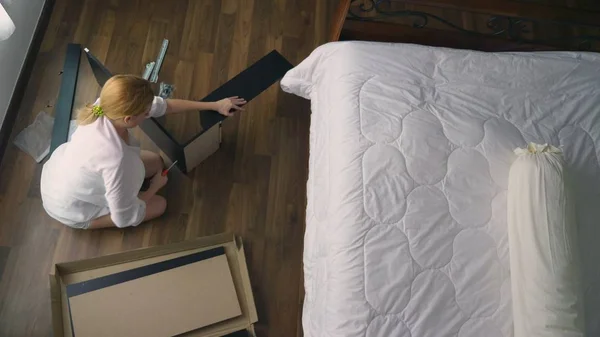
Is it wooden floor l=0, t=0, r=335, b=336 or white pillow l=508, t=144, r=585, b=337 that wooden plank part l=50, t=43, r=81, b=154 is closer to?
wooden floor l=0, t=0, r=335, b=336

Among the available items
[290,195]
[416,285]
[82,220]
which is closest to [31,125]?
[82,220]

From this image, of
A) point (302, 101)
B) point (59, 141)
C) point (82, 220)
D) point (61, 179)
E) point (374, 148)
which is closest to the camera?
point (374, 148)

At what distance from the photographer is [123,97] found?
1090 millimetres

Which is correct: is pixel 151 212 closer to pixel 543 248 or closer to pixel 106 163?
pixel 106 163

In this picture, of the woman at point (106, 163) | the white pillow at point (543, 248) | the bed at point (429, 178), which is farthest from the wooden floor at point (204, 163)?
the white pillow at point (543, 248)

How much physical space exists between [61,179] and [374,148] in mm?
837

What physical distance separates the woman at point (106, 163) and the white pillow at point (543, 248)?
87 cm

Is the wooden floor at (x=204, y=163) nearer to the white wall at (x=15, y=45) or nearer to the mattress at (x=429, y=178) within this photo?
the white wall at (x=15, y=45)

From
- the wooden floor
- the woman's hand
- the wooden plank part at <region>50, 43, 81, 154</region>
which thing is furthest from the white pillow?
the wooden plank part at <region>50, 43, 81, 154</region>

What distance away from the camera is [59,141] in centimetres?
149

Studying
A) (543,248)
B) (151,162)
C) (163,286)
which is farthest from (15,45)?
(543,248)

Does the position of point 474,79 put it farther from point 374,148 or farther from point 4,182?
point 4,182

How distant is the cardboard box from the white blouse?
129mm

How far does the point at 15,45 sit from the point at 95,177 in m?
0.73
